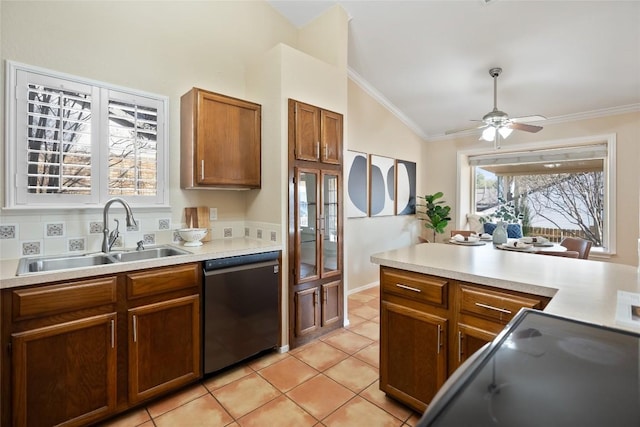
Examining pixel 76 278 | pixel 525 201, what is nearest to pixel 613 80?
pixel 525 201

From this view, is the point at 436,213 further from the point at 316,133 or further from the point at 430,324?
the point at 430,324

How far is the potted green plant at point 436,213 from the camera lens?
5.06m

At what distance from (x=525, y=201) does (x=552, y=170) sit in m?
0.58

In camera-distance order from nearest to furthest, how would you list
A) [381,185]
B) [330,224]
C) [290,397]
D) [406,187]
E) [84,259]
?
[290,397] < [84,259] < [330,224] < [381,185] < [406,187]

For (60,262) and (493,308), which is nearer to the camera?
(493,308)

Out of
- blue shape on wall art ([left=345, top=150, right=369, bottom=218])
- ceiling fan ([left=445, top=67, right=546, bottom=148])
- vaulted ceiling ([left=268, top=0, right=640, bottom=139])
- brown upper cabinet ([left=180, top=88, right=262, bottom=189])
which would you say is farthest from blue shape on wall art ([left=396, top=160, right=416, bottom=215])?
brown upper cabinet ([left=180, top=88, right=262, bottom=189])

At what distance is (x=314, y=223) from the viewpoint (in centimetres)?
295

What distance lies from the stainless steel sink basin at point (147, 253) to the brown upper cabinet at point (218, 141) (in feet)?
1.77

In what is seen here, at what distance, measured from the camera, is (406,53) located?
11.6ft

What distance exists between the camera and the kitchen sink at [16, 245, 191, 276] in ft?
6.37

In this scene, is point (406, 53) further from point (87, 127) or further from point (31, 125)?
point (31, 125)

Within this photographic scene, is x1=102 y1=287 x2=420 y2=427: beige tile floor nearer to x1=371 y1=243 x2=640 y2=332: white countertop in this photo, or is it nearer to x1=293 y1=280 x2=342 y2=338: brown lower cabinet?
x1=293 y1=280 x2=342 y2=338: brown lower cabinet

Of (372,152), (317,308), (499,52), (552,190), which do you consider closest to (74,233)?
(317,308)

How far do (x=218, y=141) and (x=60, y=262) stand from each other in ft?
4.55
